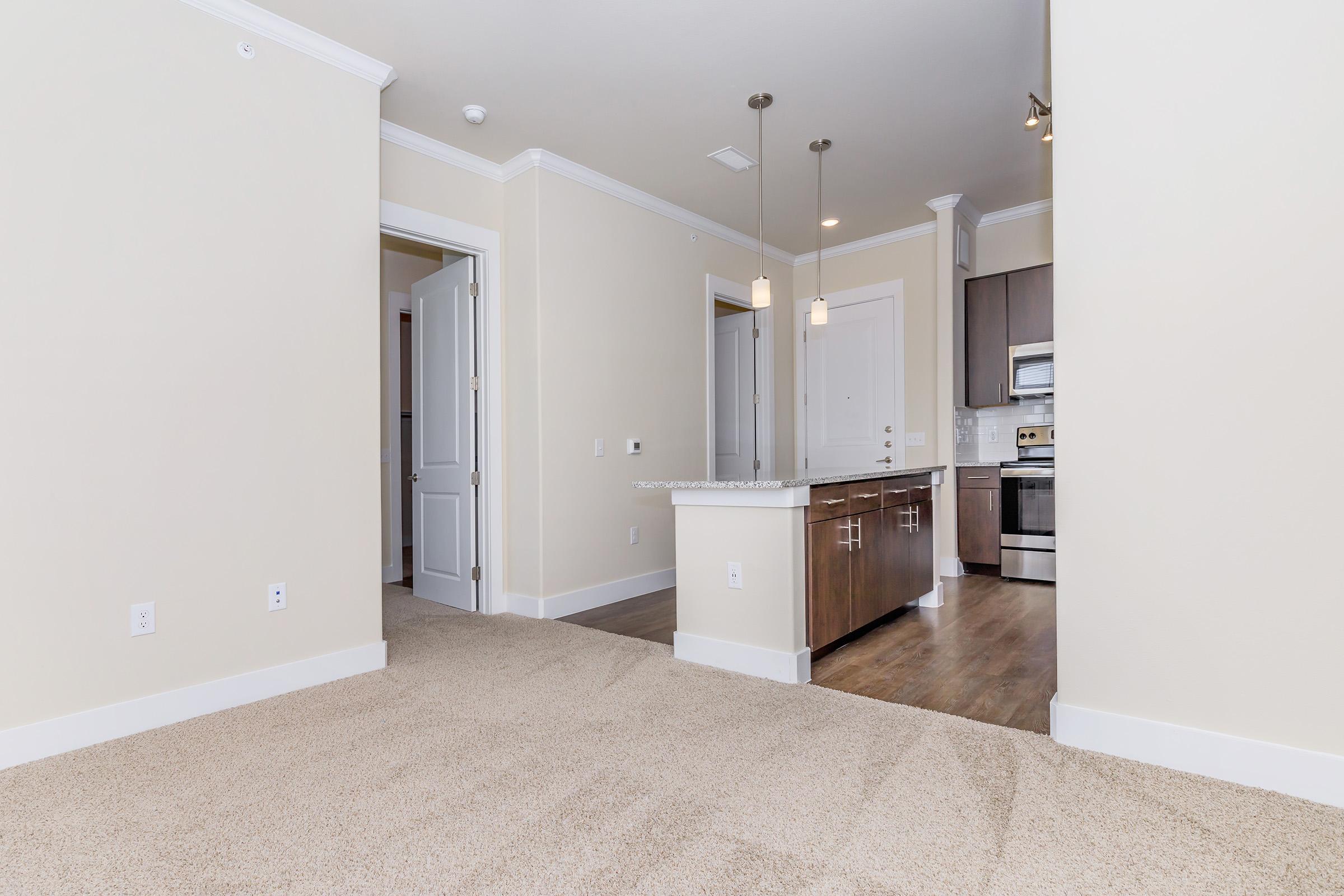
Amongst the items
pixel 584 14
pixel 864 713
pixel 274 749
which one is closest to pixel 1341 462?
pixel 864 713

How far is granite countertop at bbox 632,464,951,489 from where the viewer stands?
285 cm

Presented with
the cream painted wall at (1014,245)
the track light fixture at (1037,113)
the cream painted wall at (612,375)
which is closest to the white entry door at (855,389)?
the cream painted wall at (1014,245)

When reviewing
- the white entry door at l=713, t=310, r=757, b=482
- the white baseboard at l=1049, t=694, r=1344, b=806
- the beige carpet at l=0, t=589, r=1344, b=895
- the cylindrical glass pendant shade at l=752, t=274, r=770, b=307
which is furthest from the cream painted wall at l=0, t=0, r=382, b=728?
the white entry door at l=713, t=310, r=757, b=482

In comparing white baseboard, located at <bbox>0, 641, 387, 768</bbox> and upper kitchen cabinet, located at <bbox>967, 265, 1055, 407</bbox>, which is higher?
upper kitchen cabinet, located at <bbox>967, 265, 1055, 407</bbox>

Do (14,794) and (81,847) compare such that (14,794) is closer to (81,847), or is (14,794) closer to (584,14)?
(81,847)

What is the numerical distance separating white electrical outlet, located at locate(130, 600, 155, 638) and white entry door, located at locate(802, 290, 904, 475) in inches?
172

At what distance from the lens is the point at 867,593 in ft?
11.5

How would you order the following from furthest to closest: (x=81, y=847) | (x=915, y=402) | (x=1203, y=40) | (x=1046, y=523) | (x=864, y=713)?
1. (x=915, y=402)
2. (x=1046, y=523)
3. (x=864, y=713)
4. (x=1203, y=40)
5. (x=81, y=847)


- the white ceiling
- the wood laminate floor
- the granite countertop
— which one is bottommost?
the wood laminate floor

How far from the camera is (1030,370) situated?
16.7 feet

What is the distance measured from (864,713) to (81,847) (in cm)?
233

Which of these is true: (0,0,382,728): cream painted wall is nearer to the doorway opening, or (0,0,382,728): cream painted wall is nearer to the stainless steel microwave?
the doorway opening

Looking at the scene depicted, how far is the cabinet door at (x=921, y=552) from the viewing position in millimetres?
3973

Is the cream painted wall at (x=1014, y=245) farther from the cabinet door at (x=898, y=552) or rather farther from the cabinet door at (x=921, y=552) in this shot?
the cabinet door at (x=898, y=552)
